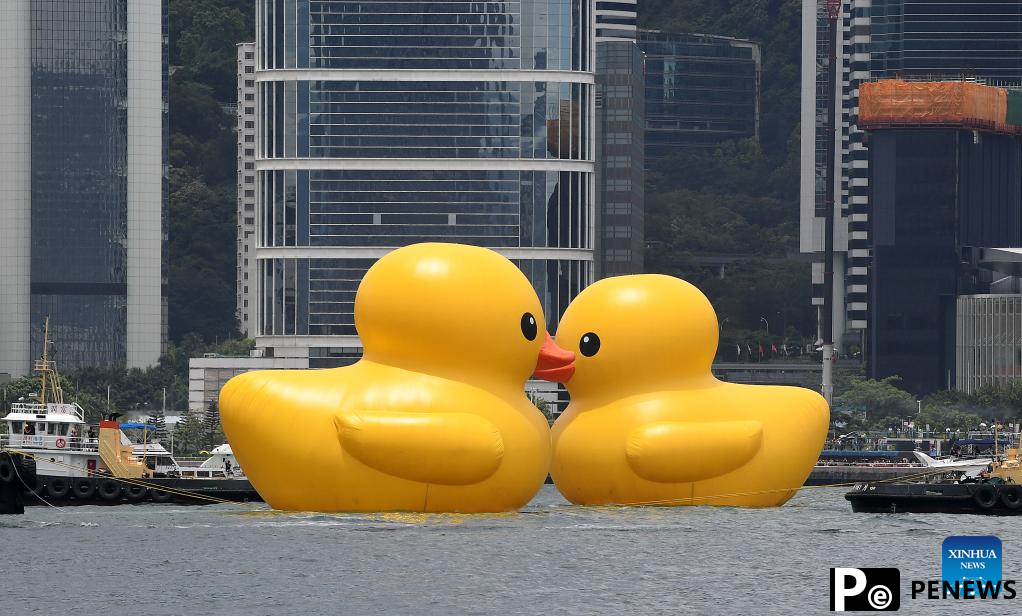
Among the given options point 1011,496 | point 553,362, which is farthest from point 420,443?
point 1011,496

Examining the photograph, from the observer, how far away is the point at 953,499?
8206 centimetres

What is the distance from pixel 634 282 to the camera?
75312 millimetres

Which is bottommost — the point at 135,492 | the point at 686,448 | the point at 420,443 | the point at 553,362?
the point at 135,492

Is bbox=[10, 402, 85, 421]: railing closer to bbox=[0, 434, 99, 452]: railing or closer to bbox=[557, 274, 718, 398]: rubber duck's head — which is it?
bbox=[0, 434, 99, 452]: railing

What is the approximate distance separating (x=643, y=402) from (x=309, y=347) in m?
119

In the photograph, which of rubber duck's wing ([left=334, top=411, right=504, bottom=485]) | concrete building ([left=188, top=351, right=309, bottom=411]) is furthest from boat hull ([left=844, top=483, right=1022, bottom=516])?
concrete building ([left=188, top=351, right=309, bottom=411])

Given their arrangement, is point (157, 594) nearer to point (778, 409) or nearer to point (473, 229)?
point (778, 409)

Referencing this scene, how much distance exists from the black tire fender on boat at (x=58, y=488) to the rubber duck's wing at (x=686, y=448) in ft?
77.1

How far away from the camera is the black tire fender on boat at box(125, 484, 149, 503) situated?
87.7 m

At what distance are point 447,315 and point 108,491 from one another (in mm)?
22006

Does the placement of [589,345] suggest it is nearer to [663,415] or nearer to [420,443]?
[663,415]

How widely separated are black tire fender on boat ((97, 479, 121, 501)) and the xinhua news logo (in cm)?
3788

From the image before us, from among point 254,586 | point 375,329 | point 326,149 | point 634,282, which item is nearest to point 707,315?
point 634,282
